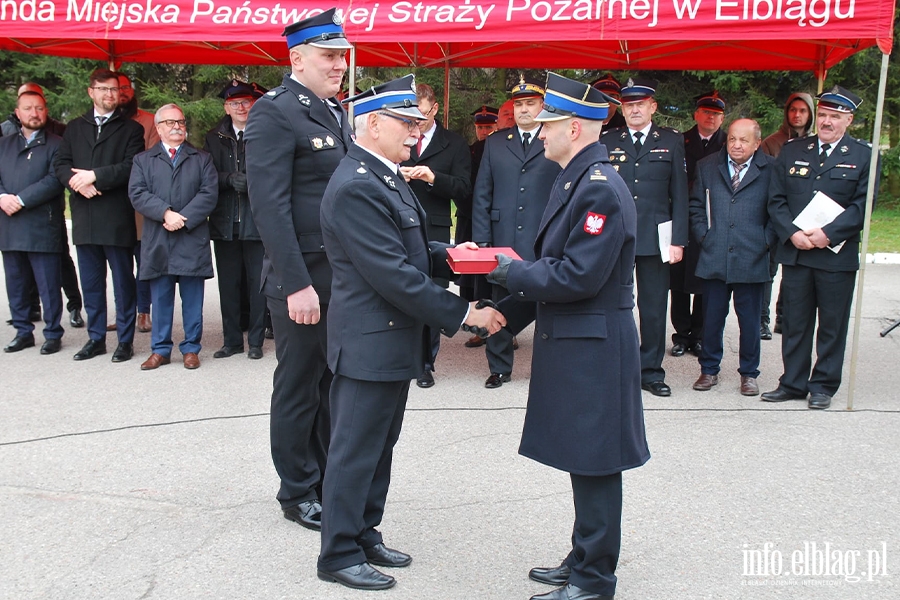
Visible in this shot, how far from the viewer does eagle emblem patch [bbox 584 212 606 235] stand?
10.0 feet

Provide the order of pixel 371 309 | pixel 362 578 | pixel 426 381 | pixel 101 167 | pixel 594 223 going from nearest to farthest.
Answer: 1. pixel 594 223
2. pixel 371 309
3. pixel 362 578
4. pixel 426 381
5. pixel 101 167

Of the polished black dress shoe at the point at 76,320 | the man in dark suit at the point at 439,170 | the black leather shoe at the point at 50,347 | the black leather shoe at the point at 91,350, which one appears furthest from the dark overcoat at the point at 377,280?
the polished black dress shoe at the point at 76,320

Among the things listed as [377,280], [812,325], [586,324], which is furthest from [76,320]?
[586,324]

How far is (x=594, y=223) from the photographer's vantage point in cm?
306

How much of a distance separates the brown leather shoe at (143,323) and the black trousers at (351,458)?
494 cm

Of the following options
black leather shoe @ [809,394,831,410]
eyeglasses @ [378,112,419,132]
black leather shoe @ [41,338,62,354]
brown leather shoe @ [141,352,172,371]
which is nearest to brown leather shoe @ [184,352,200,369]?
brown leather shoe @ [141,352,172,371]

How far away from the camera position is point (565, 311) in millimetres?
3217

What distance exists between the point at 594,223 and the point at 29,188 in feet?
17.9

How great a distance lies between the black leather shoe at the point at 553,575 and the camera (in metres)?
3.49

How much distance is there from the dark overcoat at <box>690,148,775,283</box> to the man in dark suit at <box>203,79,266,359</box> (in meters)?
3.36

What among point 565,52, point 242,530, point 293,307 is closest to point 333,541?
point 242,530

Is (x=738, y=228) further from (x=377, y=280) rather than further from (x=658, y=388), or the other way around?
(x=377, y=280)

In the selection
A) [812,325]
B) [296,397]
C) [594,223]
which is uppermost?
[594,223]

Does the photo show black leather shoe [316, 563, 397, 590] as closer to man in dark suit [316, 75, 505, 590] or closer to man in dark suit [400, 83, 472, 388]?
man in dark suit [316, 75, 505, 590]
